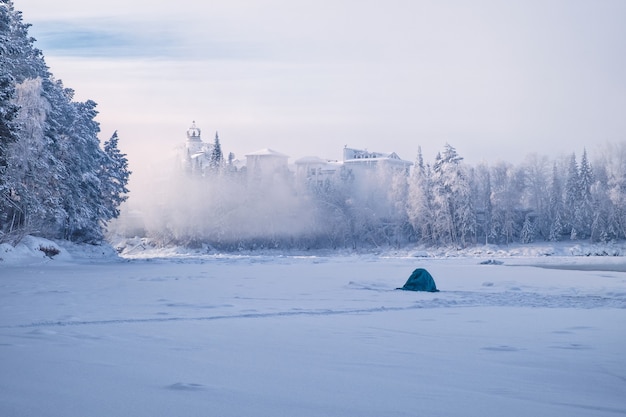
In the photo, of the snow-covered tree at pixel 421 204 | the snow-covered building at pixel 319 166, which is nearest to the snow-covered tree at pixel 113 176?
the snow-covered tree at pixel 421 204

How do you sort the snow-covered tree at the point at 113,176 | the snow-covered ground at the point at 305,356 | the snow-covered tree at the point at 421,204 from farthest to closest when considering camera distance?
the snow-covered tree at the point at 421,204 < the snow-covered tree at the point at 113,176 < the snow-covered ground at the point at 305,356

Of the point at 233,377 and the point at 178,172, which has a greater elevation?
the point at 178,172

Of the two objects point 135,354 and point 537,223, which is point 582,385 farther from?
point 537,223

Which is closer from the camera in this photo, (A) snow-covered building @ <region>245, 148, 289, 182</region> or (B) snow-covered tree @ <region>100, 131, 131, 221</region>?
(B) snow-covered tree @ <region>100, 131, 131, 221</region>

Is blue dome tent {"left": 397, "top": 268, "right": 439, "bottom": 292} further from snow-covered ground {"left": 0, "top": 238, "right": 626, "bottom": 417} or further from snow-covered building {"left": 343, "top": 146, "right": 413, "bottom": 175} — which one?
snow-covered building {"left": 343, "top": 146, "right": 413, "bottom": 175}

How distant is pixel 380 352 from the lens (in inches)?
295

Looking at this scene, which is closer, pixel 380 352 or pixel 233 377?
pixel 233 377

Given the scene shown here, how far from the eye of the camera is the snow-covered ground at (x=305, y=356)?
→ 488 centimetres

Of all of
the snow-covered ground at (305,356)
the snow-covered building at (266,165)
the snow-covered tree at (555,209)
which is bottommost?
the snow-covered ground at (305,356)

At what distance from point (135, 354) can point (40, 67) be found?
3976cm

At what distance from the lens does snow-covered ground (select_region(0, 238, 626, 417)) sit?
4875 millimetres

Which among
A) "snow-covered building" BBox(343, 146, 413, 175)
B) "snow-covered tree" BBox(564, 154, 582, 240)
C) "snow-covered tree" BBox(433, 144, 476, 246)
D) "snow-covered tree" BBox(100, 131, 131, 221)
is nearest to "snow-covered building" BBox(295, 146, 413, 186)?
"snow-covered building" BBox(343, 146, 413, 175)

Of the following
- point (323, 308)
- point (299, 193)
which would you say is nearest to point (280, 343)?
point (323, 308)

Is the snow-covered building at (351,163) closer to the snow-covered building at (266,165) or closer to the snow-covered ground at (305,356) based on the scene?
the snow-covered building at (266,165)
